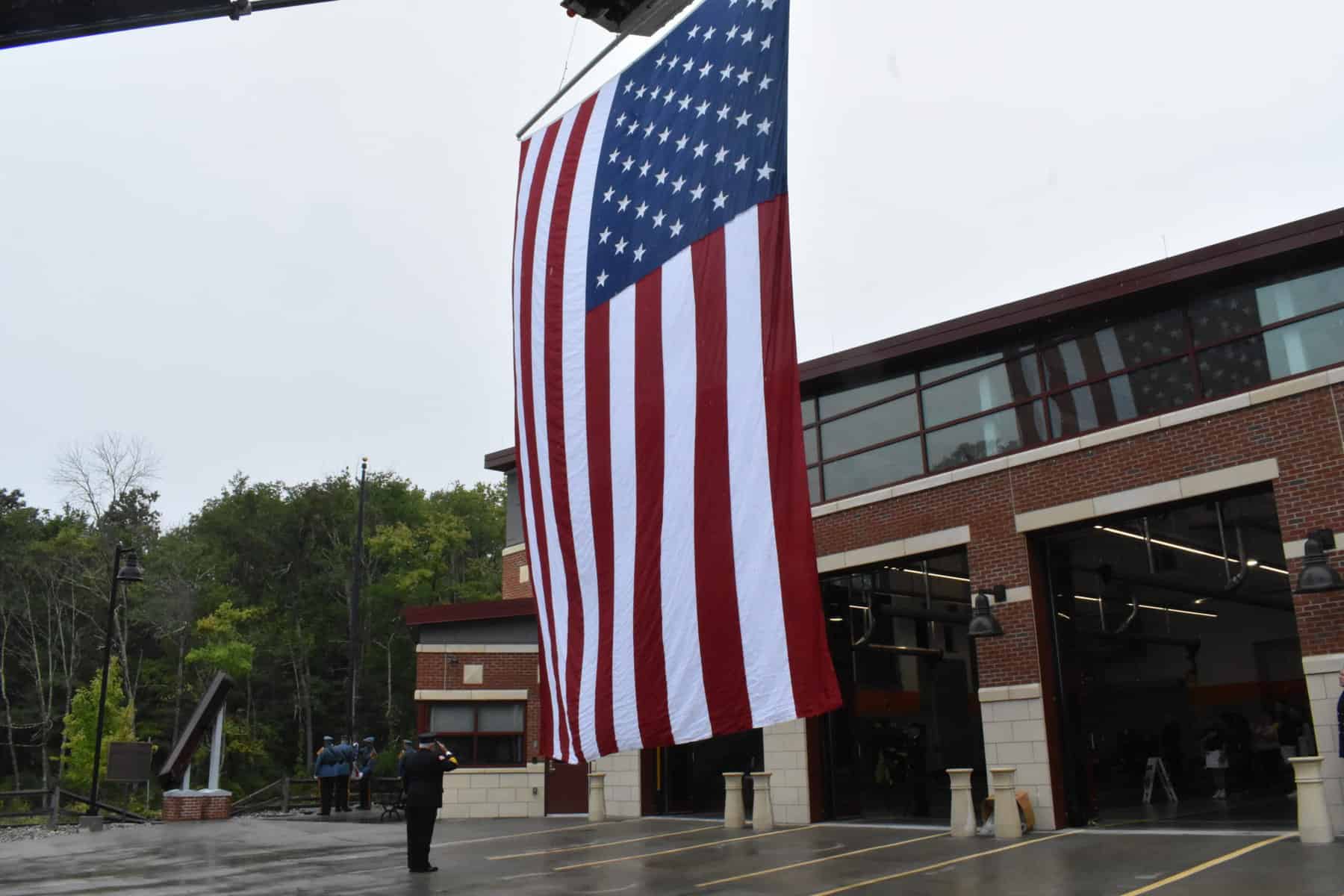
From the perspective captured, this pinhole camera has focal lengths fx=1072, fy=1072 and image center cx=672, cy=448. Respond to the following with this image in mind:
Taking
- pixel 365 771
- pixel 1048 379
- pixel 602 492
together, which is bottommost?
pixel 365 771

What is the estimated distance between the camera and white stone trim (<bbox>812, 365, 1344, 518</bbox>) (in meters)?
15.0

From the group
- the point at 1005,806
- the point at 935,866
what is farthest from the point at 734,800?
the point at 935,866

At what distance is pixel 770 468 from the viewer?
862 centimetres

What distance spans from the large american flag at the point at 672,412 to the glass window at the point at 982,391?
10130mm

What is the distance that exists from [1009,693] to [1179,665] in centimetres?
1851

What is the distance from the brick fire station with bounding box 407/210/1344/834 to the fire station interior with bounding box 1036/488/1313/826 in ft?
0.35

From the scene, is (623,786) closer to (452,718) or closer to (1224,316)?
(452,718)

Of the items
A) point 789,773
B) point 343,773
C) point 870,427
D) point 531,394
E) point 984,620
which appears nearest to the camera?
point 531,394

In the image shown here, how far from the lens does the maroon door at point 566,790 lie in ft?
82.5

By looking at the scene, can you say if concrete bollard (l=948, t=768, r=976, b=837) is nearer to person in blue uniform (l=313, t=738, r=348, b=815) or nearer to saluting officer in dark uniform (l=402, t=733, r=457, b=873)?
saluting officer in dark uniform (l=402, t=733, r=457, b=873)

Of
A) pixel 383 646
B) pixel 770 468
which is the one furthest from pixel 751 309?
pixel 383 646

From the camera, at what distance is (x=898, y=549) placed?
63.7ft

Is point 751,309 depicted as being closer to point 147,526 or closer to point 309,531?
point 309,531

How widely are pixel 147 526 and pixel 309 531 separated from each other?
9669 mm
